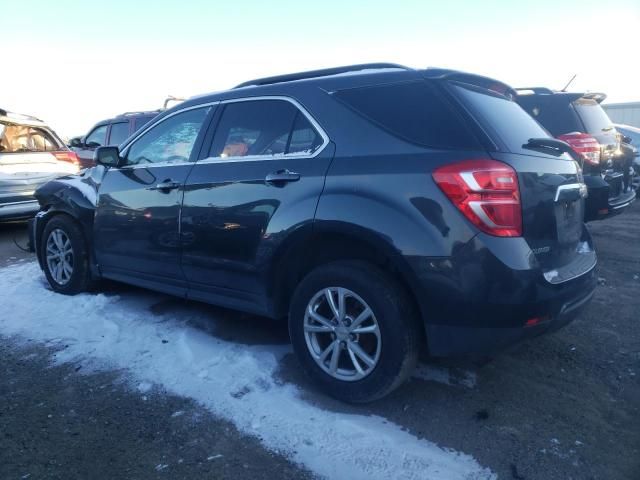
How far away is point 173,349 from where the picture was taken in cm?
362

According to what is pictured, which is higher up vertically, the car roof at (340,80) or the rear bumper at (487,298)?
the car roof at (340,80)

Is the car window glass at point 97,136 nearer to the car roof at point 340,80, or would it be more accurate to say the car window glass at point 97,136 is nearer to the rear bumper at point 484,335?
the car roof at point 340,80

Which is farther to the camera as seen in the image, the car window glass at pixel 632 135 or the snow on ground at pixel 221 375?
the car window glass at pixel 632 135

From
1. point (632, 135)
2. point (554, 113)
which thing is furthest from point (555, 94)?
point (632, 135)

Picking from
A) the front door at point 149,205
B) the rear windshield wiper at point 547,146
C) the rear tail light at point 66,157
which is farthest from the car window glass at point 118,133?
the rear windshield wiper at point 547,146

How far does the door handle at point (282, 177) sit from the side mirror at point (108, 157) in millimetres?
1816

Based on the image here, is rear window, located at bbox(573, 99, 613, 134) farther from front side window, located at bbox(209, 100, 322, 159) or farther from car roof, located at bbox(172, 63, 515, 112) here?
front side window, located at bbox(209, 100, 322, 159)

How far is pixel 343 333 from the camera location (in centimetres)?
286

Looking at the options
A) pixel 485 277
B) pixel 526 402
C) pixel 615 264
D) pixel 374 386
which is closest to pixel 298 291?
pixel 374 386

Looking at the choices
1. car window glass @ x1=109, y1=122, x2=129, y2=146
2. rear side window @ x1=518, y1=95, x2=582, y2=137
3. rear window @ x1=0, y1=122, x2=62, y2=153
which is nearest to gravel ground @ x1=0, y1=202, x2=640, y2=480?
rear side window @ x1=518, y1=95, x2=582, y2=137

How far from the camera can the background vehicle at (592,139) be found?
5.39 meters

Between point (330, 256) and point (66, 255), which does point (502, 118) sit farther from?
point (66, 255)

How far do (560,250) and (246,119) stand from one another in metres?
2.15

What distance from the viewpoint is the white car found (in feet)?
24.4
